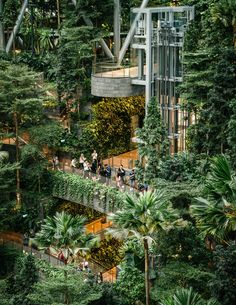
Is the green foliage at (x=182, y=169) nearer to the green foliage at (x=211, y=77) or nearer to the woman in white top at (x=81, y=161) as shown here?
the green foliage at (x=211, y=77)

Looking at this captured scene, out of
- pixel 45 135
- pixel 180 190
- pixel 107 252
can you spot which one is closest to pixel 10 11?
pixel 45 135

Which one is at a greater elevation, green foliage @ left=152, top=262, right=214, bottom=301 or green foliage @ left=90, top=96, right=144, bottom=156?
green foliage @ left=90, top=96, right=144, bottom=156

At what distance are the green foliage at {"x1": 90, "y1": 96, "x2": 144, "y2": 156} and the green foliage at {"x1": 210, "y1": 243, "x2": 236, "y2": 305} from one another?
69.9ft

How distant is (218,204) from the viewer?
19266mm

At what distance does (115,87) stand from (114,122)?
195 inches

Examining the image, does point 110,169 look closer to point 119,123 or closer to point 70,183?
point 70,183

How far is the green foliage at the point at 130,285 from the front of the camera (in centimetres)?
2425

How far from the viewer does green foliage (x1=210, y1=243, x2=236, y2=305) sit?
19.0m

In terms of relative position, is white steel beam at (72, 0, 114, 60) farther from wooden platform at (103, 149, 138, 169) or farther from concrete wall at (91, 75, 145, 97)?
wooden platform at (103, 149, 138, 169)

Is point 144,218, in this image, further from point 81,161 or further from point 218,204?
point 81,161

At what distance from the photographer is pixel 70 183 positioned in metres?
34.8

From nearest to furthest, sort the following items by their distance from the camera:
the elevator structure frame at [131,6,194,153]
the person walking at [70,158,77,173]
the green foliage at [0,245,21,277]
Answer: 1. the green foliage at [0,245,21,277]
2. the elevator structure frame at [131,6,194,153]
3. the person walking at [70,158,77,173]

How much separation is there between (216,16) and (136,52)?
7.93 meters

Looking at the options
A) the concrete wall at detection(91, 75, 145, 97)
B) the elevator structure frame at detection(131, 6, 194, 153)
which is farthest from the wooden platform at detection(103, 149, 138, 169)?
the concrete wall at detection(91, 75, 145, 97)
